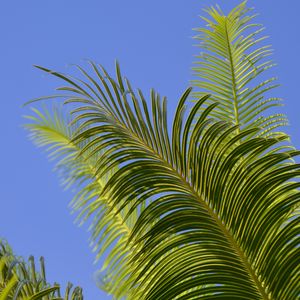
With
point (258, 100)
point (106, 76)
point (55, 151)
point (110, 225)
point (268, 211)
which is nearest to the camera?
point (268, 211)

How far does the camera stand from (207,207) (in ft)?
10.8

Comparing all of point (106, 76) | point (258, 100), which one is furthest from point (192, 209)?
point (258, 100)

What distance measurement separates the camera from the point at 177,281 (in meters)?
3.19

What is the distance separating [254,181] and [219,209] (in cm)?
22

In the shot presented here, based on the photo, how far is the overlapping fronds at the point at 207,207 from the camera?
314 centimetres

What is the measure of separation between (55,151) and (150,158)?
6.42 feet

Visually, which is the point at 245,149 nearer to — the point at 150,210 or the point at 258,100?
the point at 150,210

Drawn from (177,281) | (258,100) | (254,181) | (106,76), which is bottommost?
(177,281)

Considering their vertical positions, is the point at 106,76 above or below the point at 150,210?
above

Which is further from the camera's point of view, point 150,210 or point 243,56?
point 243,56

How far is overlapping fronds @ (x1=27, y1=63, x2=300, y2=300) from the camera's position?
314 cm

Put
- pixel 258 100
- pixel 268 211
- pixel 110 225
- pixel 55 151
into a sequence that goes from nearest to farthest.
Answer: pixel 268 211 < pixel 258 100 < pixel 110 225 < pixel 55 151

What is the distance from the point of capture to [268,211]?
3137mm

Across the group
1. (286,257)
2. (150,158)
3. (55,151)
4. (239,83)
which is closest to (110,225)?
(55,151)
